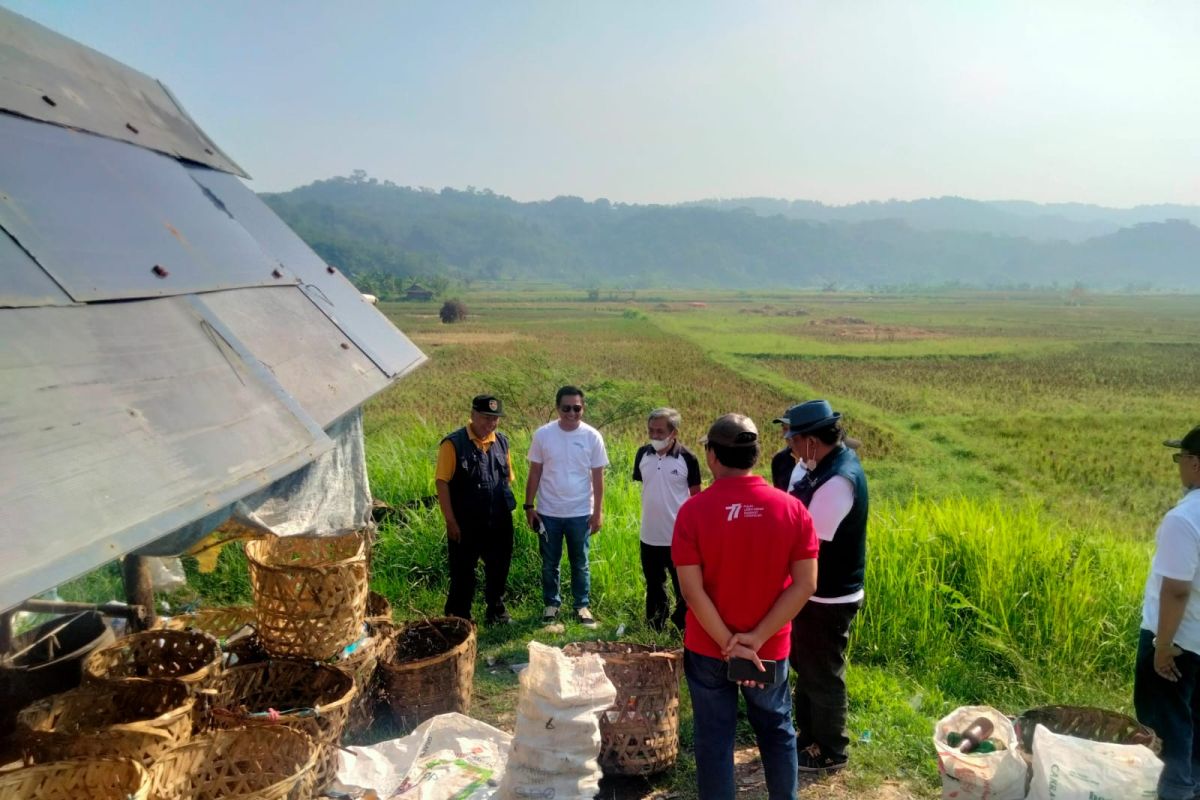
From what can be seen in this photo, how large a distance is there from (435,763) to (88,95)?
305 centimetres

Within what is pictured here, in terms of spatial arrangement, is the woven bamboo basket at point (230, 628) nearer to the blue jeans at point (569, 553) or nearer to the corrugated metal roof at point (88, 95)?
the blue jeans at point (569, 553)

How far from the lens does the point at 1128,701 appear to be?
4863 mm

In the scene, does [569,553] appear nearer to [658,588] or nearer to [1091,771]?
[658,588]

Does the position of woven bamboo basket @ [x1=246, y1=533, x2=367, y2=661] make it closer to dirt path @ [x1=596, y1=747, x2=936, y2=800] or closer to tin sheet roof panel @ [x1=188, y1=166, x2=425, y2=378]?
tin sheet roof panel @ [x1=188, y1=166, x2=425, y2=378]

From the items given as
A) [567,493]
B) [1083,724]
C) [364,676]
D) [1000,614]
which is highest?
[567,493]

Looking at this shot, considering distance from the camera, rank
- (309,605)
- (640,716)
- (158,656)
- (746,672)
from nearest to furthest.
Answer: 1. (746,672)
2. (309,605)
3. (640,716)
4. (158,656)

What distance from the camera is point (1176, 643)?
340 centimetres

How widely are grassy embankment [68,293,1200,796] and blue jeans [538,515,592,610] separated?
0.29 metres

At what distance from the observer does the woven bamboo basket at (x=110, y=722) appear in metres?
2.97

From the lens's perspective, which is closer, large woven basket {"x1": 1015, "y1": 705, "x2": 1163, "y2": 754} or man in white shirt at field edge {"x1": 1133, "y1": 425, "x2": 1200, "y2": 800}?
man in white shirt at field edge {"x1": 1133, "y1": 425, "x2": 1200, "y2": 800}

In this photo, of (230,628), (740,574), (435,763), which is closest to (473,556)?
(230,628)

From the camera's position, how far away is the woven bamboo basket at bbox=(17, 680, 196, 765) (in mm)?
2973

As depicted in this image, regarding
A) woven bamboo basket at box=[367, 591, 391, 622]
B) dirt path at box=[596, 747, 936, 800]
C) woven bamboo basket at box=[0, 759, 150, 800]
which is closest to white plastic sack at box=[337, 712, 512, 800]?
dirt path at box=[596, 747, 936, 800]

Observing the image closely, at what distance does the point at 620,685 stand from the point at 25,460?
2951 millimetres
